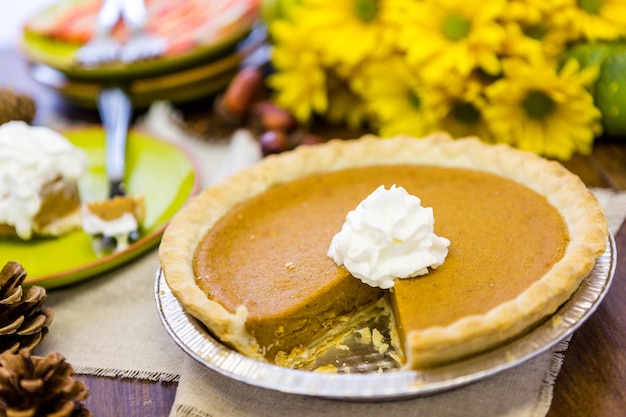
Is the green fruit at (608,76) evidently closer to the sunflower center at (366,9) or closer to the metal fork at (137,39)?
the sunflower center at (366,9)

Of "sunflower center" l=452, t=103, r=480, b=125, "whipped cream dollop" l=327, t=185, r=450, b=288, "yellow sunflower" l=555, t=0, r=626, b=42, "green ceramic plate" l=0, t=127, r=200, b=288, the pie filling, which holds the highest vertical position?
"yellow sunflower" l=555, t=0, r=626, b=42

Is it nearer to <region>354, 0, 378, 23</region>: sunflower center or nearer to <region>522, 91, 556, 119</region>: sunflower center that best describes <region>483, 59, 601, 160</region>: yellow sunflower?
<region>522, 91, 556, 119</region>: sunflower center

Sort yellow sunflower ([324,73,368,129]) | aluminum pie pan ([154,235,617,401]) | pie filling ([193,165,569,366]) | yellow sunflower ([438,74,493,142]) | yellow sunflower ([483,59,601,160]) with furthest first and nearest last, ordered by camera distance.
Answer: yellow sunflower ([324,73,368,129]), yellow sunflower ([438,74,493,142]), yellow sunflower ([483,59,601,160]), pie filling ([193,165,569,366]), aluminum pie pan ([154,235,617,401])

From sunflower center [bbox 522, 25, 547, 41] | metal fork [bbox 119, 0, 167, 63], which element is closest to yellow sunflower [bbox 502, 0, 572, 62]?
sunflower center [bbox 522, 25, 547, 41]

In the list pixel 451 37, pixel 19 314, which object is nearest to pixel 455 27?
pixel 451 37

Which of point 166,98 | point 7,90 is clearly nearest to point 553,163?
point 166,98

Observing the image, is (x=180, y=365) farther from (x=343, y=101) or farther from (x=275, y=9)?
(x=275, y=9)
